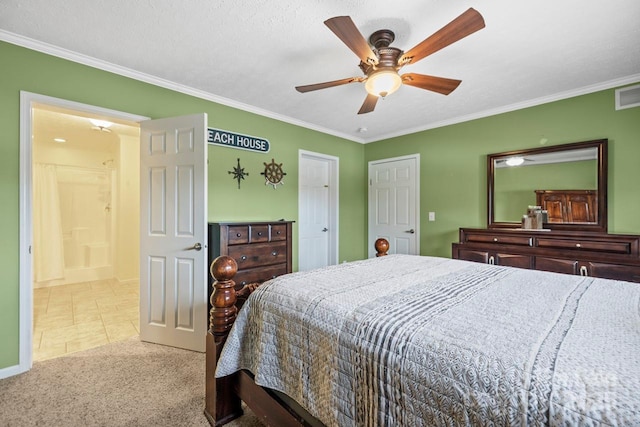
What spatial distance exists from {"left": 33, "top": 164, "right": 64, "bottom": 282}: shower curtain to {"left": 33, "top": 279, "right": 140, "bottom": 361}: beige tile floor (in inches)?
12.7

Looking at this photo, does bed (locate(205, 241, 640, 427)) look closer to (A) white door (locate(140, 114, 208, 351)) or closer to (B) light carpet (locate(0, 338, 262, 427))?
(B) light carpet (locate(0, 338, 262, 427))

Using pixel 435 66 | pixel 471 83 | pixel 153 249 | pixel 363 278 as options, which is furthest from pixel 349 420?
pixel 471 83

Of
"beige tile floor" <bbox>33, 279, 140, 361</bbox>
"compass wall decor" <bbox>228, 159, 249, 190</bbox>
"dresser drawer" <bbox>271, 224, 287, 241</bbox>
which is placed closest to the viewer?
"beige tile floor" <bbox>33, 279, 140, 361</bbox>

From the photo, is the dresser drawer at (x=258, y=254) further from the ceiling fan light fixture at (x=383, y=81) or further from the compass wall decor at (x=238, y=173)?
the ceiling fan light fixture at (x=383, y=81)

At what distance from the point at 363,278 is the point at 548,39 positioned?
2202mm

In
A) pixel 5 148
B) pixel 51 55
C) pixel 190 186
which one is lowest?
pixel 190 186

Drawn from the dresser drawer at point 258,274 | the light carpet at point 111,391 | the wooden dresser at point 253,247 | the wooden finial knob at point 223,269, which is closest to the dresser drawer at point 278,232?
the wooden dresser at point 253,247

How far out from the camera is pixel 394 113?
3.59 m

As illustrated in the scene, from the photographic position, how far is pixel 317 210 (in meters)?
4.33

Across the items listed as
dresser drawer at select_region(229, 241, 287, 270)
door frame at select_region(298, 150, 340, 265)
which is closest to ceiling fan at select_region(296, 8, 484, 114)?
dresser drawer at select_region(229, 241, 287, 270)

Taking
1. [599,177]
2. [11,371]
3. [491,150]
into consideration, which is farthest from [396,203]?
[11,371]

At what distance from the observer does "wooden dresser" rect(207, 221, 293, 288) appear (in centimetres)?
268

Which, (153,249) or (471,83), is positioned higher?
(471,83)

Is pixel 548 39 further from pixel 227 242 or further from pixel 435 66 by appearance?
pixel 227 242
